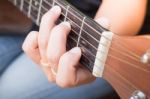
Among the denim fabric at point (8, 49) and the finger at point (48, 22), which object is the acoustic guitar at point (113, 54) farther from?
the denim fabric at point (8, 49)

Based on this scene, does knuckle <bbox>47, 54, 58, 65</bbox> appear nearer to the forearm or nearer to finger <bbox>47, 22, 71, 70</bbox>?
finger <bbox>47, 22, 71, 70</bbox>

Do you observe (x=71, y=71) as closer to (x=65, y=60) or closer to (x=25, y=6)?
(x=65, y=60)

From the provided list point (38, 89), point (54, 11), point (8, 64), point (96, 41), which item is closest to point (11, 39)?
point (8, 64)

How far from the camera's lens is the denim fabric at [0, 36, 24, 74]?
3.31 ft

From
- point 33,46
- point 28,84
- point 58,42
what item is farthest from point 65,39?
point 28,84

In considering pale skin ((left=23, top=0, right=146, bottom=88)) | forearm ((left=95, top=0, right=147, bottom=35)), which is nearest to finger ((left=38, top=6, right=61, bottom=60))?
pale skin ((left=23, top=0, right=146, bottom=88))

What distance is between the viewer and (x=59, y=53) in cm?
77

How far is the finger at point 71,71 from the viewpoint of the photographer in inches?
29.2

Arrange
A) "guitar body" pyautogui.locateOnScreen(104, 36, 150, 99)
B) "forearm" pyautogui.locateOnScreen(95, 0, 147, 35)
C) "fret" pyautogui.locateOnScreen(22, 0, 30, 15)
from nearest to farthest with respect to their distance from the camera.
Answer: "guitar body" pyautogui.locateOnScreen(104, 36, 150, 99)
"forearm" pyautogui.locateOnScreen(95, 0, 147, 35)
"fret" pyautogui.locateOnScreen(22, 0, 30, 15)

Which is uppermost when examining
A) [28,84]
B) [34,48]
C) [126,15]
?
[126,15]

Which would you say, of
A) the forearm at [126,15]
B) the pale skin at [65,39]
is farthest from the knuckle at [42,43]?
the forearm at [126,15]

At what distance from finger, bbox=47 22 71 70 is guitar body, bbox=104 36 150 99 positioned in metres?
0.12

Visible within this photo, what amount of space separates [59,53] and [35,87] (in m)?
0.21

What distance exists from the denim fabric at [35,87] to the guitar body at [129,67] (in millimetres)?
274
